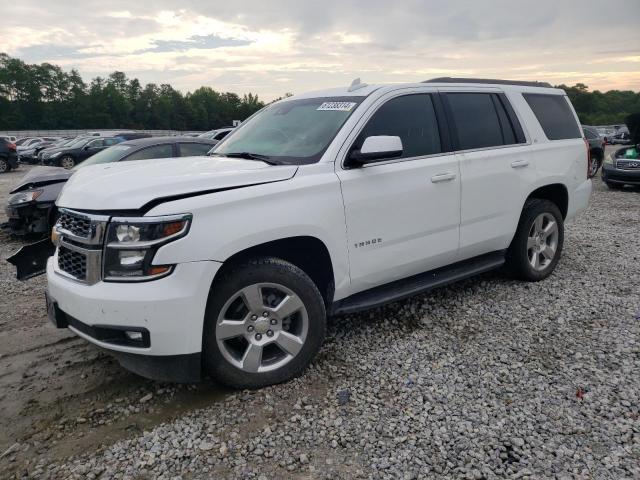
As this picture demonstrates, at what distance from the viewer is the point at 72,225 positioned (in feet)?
9.78

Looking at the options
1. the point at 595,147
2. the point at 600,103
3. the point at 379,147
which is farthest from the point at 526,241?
the point at 600,103

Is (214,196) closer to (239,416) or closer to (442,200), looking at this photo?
(239,416)

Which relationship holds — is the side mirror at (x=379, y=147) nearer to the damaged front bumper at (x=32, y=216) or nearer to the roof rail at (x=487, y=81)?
the roof rail at (x=487, y=81)

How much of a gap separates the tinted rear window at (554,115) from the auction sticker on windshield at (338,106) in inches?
85.3

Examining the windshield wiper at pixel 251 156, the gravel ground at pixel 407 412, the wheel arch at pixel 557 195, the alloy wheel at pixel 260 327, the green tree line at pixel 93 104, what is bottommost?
the gravel ground at pixel 407 412

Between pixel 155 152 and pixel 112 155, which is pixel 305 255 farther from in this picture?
pixel 112 155

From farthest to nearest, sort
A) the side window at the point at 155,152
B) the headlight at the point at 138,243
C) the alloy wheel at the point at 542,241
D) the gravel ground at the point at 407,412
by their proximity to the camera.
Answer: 1. the side window at the point at 155,152
2. the alloy wheel at the point at 542,241
3. the headlight at the point at 138,243
4. the gravel ground at the point at 407,412

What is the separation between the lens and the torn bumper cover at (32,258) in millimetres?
3658

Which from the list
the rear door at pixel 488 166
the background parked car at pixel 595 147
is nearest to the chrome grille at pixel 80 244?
the rear door at pixel 488 166

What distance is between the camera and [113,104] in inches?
4139

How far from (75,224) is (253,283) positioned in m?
1.12

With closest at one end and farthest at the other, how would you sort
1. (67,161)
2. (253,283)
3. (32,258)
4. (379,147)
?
(253,283) < (379,147) < (32,258) < (67,161)

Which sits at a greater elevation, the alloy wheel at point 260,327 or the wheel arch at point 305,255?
the wheel arch at point 305,255

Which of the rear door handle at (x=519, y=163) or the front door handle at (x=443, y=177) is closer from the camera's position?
the front door handle at (x=443, y=177)
